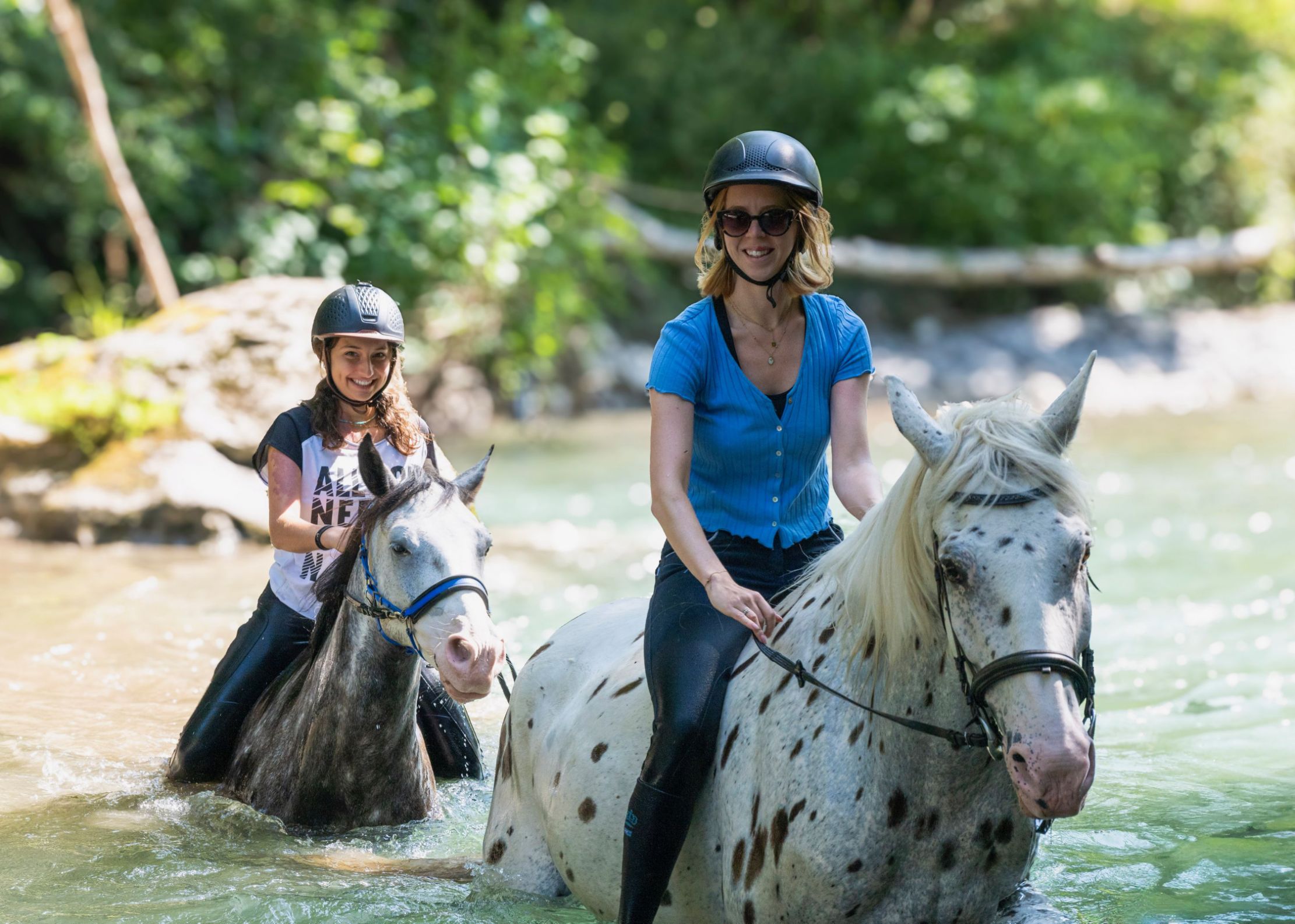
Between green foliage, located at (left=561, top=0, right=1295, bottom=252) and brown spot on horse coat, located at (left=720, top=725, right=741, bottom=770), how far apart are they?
16.2m

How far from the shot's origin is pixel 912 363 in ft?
63.8

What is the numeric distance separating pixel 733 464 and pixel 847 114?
19.3 metres

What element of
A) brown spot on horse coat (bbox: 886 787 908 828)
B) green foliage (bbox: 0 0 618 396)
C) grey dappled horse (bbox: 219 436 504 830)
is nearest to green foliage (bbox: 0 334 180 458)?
green foliage (bbox: 0 0 618 396)

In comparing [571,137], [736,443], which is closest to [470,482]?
[736,443]

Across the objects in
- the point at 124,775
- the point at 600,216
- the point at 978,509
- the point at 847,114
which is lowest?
the point at 124,775

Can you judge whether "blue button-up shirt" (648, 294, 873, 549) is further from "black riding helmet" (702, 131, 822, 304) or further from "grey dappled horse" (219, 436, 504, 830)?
"grey dappled horse" (219, 436, 504, 830)

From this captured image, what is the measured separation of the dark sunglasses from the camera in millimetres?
3418

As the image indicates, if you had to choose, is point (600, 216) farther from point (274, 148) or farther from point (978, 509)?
point (978, 509)

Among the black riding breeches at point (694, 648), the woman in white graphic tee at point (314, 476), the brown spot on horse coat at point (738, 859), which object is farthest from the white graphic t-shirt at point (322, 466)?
the brown spot on horse coat at point (738, 859)

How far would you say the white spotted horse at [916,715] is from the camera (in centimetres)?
255

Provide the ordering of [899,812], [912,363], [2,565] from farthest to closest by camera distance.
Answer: [912,363] < [2,565] < [899,812]

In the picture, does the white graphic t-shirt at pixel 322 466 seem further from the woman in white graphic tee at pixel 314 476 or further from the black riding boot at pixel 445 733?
the black riding boot at pixel 445 733

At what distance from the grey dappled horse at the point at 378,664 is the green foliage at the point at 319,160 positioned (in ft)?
28.4

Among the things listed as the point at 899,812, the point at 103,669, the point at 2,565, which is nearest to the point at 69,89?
the point at 2,565
